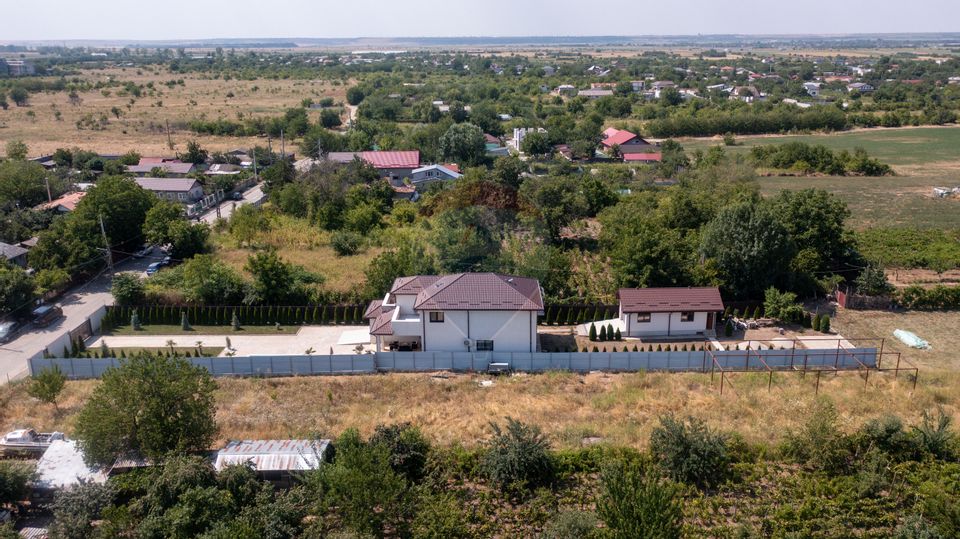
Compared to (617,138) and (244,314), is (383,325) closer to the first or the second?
(244,314)

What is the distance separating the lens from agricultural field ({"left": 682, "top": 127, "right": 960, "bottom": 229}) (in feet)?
171

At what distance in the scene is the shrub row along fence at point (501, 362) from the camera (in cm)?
2677

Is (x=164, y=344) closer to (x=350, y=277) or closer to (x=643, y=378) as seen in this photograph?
(x=350, y=277)

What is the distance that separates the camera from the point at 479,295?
28328 millimetres

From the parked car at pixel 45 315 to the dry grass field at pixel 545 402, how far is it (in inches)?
283

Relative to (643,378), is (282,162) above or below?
above

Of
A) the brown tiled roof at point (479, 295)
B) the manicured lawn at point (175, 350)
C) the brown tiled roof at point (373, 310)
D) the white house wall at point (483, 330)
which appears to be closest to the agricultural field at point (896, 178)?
the brown tiled roof at point (479, 295)

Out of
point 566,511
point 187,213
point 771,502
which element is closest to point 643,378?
point 771,502

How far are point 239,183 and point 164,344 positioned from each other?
31.2 m

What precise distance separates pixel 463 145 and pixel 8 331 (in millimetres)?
43581

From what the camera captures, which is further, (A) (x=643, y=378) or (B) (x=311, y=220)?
(B) (x=311, y=220)

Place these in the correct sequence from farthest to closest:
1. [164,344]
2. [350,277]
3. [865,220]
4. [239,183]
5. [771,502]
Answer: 1. [239,183]
2. [865,220]
3. [350,277]
4. [164,344]
5. [771,502]

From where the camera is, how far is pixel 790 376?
86.2 ft

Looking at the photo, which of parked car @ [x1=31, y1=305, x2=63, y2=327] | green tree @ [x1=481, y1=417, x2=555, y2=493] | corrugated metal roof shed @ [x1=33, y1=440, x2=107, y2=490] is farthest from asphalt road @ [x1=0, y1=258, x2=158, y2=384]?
green tree @ [x1=481, y1=417, x2=555, y2=493]
